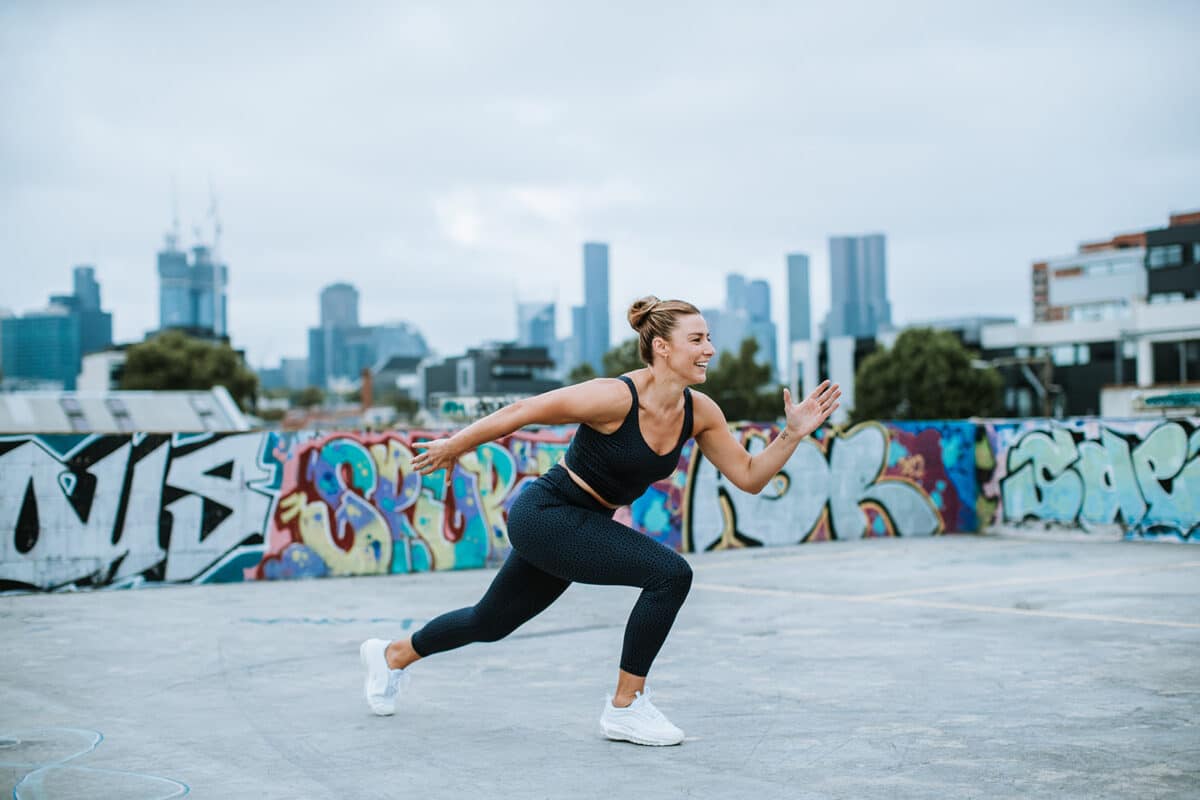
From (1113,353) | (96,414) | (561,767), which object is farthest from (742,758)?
(1113,353)

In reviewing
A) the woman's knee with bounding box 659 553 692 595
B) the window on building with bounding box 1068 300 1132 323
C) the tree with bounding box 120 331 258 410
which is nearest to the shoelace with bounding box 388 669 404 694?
the woman's knee with bounding box 659 553 692 595

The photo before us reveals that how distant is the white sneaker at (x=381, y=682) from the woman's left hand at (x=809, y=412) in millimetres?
2140

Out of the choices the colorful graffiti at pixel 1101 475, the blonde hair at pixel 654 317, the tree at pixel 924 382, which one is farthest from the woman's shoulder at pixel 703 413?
the tree at pixel 924 382

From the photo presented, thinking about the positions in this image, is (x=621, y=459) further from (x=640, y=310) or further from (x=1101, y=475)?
(x=1101, y=475)

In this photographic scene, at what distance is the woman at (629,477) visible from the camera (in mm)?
4688

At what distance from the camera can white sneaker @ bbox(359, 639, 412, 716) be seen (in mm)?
5371

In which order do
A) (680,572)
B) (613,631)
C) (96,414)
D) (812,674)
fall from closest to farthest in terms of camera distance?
(680,572) < (812,674) < (613,631) < (96,414)

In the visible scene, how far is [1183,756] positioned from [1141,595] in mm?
6030

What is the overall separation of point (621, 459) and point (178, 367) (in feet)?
267

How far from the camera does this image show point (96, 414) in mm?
40750

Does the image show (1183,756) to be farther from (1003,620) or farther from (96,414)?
(96,414)

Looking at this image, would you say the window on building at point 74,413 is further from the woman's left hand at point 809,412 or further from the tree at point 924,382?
the tree at point 924,382

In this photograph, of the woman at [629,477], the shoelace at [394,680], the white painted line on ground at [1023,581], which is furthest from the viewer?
the white painted line on ground at [1023,581]

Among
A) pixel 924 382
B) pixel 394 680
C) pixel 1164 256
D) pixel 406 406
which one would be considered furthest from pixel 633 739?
pixel 406 406
